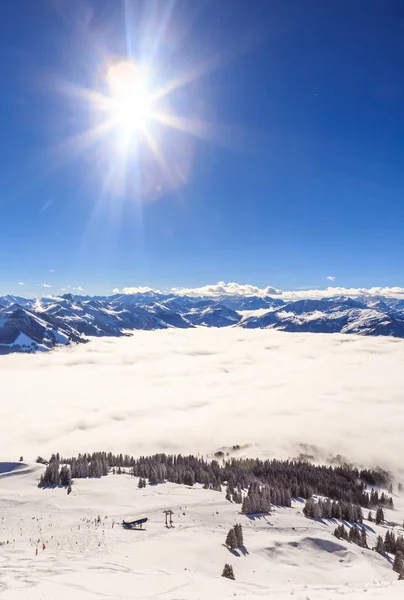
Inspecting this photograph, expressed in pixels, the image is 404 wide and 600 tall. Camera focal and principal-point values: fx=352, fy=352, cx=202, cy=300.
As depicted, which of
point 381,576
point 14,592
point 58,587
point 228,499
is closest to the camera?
point 14,592

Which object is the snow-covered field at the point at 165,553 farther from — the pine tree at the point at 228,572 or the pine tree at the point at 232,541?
the pine tree at the point at 228,572

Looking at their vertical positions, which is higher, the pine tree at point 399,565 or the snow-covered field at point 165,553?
the snow-covered field at point 165,553

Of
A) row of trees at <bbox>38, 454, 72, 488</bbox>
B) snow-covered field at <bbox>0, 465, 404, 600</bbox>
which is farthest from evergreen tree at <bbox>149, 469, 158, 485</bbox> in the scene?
row of trees at <bbox>38, 454, 72, 488</bbox>

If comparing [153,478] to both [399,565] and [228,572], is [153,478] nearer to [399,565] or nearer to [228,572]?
[228,572]

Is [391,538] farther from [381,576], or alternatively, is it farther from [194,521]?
[194,521]

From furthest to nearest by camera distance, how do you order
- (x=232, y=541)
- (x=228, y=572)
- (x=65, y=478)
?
(x=65, y=478) < (x=232, y=541) < (x=228, y=572)

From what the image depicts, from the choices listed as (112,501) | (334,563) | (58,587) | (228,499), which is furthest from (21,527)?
(334,563)

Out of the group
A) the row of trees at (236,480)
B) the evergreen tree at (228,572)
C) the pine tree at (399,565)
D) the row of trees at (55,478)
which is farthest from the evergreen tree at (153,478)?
the pine tree at (399,565)

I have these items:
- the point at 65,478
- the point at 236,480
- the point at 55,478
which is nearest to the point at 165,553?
the point at 65,478
